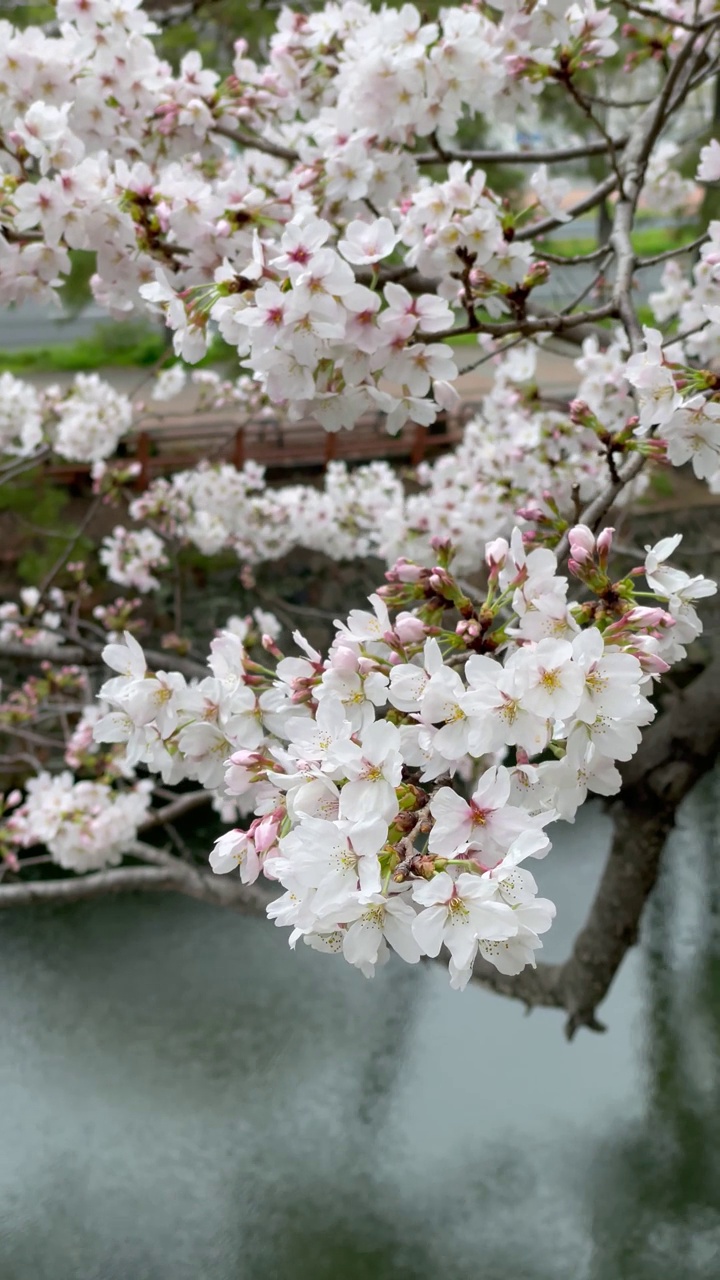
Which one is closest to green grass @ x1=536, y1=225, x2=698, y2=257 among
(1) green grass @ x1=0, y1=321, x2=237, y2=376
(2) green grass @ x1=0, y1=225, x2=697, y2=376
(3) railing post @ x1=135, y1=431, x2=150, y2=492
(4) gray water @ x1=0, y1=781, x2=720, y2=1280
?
(2) green grass @ x1=0, y1=225, x2=697, y2=376

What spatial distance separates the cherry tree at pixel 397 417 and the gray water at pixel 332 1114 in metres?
1.12

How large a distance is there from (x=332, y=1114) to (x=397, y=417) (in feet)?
12.0

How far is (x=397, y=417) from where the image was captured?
136 cm

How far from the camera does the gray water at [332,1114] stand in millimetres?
3709

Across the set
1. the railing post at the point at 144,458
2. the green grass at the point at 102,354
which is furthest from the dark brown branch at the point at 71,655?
the green grass at the point at 102,354

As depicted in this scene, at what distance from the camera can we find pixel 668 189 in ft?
10.4

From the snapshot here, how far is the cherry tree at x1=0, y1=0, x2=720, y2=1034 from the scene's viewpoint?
797 millimetres

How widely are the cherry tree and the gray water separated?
112 centimetres

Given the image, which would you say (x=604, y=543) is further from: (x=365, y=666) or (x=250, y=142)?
(x=250, y=142)

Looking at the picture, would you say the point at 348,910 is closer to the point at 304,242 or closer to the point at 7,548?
the point at 304,242

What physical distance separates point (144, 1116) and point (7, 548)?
3.91m

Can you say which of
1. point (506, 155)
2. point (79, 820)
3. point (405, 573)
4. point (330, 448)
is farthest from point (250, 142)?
point (330, 448)

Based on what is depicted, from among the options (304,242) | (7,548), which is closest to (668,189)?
(304,242)

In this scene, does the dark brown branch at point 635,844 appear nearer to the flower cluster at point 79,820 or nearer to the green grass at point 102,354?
the flower cluster at point 79,820
